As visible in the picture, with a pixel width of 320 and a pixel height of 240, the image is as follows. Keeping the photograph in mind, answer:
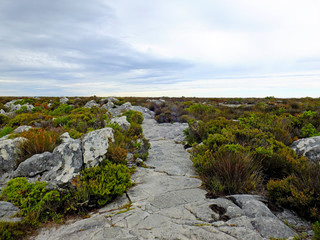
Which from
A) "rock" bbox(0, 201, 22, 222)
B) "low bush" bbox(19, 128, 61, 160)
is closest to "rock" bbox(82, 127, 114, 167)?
"low bush" bbox(19, 128, 61, 160)

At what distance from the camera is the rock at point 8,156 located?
18.4ft

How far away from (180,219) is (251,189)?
84.2 inches

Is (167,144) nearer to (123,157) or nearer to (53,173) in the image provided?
(123,157)

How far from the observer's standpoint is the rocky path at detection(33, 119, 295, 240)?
9.59 feet

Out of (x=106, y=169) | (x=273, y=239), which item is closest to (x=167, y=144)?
(x=106, y=169)

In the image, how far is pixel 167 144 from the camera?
9531 millimetres

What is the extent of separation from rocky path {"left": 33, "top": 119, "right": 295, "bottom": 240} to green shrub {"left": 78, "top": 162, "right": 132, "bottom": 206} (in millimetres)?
219

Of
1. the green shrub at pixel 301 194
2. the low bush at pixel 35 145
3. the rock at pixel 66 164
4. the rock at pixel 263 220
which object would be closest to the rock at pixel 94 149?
the rock at pixel 66 164

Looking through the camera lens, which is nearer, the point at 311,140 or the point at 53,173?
the point at 53,173

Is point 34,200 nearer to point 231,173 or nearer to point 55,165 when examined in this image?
point 55,165

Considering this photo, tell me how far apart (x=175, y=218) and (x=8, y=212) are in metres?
3.28

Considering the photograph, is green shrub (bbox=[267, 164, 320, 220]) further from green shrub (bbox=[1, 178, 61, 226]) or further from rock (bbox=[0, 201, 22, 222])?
rock (bbox=[0, 201, 22, 222])

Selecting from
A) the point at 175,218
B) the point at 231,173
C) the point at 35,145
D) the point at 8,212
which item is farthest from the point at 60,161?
the point at 231,173

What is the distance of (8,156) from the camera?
5766 millimetres
